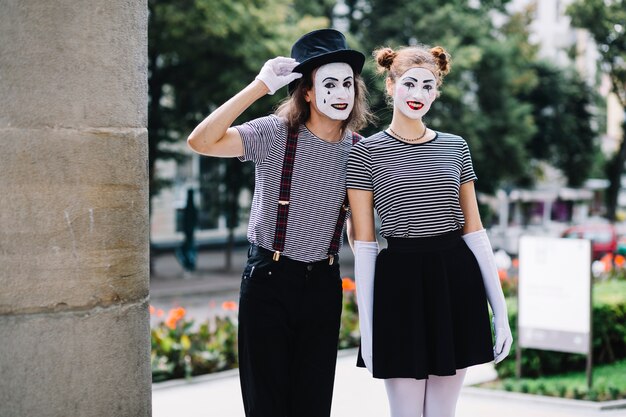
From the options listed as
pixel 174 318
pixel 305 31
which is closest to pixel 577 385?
pixel 174 318

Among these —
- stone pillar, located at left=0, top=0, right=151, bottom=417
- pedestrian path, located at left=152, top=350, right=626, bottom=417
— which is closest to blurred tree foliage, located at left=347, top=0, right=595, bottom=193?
pedestrian path, located at left=152, top=350, right=626, bottom=417

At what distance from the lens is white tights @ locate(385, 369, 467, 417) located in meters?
3.58

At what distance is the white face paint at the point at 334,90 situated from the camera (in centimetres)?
364

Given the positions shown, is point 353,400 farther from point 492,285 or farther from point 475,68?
point 475,68

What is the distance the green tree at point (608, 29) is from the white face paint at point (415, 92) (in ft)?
50.6

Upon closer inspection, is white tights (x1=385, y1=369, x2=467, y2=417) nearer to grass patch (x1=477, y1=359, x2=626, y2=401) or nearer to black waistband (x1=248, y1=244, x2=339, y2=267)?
black waistband (x1=248, y1=244, x2=339, y2=267)

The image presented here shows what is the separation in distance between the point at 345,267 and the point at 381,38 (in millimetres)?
6174

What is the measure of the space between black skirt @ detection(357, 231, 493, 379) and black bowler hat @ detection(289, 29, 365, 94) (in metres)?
0.83

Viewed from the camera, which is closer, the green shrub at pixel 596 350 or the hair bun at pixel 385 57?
the hair bun at pixel 385 57

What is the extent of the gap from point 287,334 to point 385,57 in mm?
1290

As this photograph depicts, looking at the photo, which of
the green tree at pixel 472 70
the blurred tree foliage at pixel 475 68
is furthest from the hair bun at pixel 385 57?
the green tree at pixel 472 70

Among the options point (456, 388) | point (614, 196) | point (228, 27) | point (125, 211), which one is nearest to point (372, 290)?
point (456, 388)

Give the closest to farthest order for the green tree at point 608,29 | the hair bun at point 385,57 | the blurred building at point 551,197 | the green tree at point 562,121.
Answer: the hair bun at point 385,57
the green tree at point 608,29
the blurred building at point 551,197
the green tree at point 562,121

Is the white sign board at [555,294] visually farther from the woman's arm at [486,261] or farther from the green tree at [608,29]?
the green tree at [608,29]
